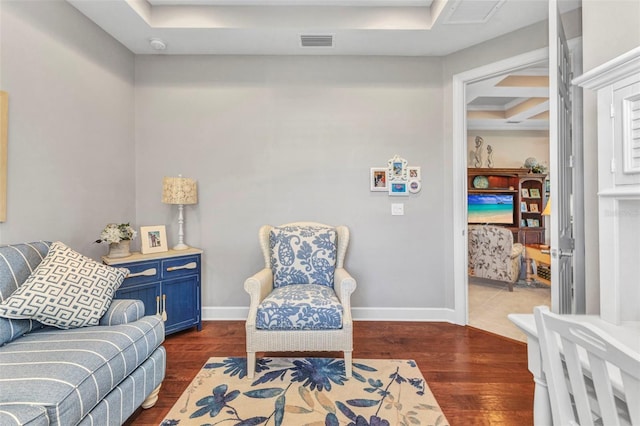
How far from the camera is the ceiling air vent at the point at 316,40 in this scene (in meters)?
2.59

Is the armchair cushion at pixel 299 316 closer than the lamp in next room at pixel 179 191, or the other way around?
the armchair cushion at pixel 299 316

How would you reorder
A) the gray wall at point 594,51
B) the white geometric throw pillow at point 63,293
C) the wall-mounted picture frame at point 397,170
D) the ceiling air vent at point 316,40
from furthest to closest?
the wall-mounted picture frame at point 397,170
the ceiling air vent at point 316,40
the white geometric throw pillow at point 63,293
the gray wall at point 594,51

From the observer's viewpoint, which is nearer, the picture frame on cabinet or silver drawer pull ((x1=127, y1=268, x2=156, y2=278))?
silver drawer pull ((x1=127, y1=268, x2=156, y2=278))

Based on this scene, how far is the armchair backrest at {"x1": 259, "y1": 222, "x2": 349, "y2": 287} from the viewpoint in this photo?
→ 7.98 feet

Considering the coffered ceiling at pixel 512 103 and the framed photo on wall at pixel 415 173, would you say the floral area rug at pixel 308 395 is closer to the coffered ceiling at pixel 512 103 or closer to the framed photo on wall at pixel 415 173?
the framed photo on wall at pixel 415 173

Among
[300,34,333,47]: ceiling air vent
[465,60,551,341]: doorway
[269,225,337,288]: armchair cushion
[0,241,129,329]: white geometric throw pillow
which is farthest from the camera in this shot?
[465,60,551,341]: doorway

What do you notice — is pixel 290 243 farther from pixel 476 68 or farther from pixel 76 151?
pixel 476 68

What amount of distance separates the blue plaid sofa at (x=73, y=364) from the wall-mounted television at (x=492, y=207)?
5.35m

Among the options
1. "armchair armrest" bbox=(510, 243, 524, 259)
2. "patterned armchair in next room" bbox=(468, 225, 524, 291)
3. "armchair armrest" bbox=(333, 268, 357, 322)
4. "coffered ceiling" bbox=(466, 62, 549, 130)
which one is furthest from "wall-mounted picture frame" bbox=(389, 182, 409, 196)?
"armchair armrest" bbox=(510, 243, 524, 259)

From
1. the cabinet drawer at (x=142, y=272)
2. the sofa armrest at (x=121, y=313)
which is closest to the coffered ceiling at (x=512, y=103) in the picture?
the cabinet drawer at (x=142, y=272)

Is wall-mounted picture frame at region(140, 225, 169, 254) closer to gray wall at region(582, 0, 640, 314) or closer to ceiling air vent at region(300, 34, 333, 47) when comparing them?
ceiling air vent at region(300, 34, 333, 47)

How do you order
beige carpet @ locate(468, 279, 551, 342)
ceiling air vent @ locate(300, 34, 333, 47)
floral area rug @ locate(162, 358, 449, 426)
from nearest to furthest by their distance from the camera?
floral area rug @ locate(162, 358, 449, 426), ceiling air vent @ locate(300, 34, 333, 47), beige carpet @ locate(468, 279, 551, 342)

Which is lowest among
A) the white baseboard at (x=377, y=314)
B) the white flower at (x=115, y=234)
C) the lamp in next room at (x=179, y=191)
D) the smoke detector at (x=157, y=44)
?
the white baseboard at (x=377, y=314)

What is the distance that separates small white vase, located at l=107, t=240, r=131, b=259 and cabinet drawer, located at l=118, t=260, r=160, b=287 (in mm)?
131
